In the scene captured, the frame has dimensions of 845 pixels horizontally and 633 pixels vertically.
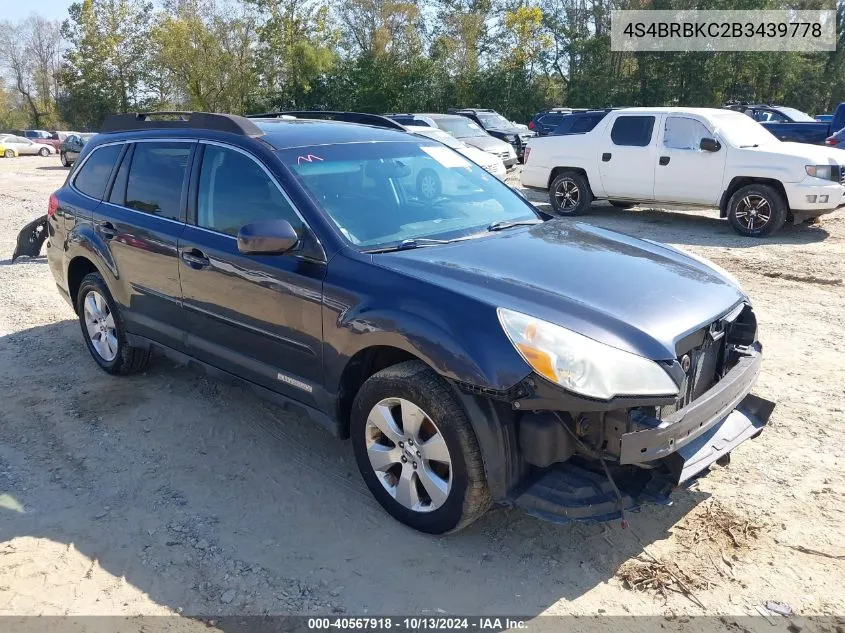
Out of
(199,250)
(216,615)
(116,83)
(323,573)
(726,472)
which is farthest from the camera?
(116,83)

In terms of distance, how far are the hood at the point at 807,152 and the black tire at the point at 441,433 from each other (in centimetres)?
870

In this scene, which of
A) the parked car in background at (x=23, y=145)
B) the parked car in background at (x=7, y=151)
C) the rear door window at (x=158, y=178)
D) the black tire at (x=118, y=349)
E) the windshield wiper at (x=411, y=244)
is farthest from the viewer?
the parked car in background at (x=23, y=145)

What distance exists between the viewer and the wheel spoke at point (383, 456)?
10.6ft

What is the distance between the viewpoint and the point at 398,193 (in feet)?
12.8

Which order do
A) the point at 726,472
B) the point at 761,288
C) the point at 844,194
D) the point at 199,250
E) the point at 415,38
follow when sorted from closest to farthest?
the point at 726,472 → the point at 199,250 → the point at 761,288 → the point at 844,194 → the point at 415,38

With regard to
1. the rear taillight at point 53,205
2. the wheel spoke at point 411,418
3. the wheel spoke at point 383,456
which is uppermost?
the rear taillight at point 53,205

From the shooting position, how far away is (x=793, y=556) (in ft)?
10.1

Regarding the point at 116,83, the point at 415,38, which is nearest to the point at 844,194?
the point at 415,38

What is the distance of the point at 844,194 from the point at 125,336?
30.8ft

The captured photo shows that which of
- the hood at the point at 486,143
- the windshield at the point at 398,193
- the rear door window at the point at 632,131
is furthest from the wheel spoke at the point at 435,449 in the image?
the hood at the point at 486,143

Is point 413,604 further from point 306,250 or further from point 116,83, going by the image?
point 116,83

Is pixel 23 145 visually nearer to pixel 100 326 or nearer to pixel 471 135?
pixel 471 135

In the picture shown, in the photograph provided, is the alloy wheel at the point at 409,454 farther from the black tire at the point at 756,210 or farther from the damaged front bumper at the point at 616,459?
the black tire at the point at 756,210

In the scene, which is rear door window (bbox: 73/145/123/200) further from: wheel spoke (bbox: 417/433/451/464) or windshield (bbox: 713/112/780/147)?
windshield (bbox: 713/112/780/147)
